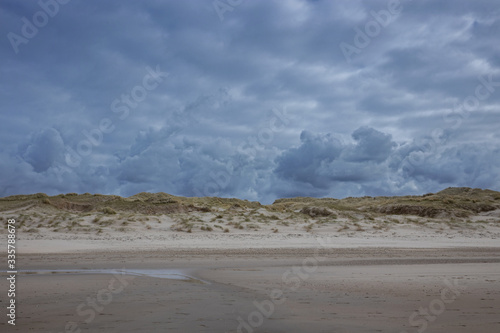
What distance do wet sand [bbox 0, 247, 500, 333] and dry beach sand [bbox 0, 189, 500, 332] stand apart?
3 centimetres

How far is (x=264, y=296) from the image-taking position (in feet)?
30.1

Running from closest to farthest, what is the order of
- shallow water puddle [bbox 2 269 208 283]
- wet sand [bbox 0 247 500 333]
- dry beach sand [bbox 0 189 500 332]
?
wet sand [bbox 0 247 500 333], dry beach sand [bbox 0 189 500 332], shallow water puddle [bbox 2 269 208 283]

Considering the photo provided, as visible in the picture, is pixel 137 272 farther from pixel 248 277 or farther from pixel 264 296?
pixel 264 296

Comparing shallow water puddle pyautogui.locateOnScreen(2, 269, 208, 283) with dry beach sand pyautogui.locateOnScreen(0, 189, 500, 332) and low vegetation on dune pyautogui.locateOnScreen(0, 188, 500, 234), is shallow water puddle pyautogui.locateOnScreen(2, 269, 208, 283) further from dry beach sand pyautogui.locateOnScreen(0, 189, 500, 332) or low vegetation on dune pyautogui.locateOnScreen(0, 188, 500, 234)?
low vegetation on dune pyautogui.locateOnScreen(0, 188, 500, 234)

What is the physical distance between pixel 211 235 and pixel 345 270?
13617 millimetres

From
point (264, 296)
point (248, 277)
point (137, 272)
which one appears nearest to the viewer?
point (264, 296)

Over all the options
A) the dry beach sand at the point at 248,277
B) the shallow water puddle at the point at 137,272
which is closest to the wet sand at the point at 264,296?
the dry beach sand at the point at 248,277

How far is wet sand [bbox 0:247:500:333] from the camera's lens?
22.4ft

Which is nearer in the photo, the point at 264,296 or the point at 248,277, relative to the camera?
the point at 264,296


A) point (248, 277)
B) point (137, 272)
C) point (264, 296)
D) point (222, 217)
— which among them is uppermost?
point (222, 217)

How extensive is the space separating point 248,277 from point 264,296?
282cm

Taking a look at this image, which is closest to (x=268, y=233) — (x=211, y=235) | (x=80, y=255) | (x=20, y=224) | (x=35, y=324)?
(x=211, y=235)

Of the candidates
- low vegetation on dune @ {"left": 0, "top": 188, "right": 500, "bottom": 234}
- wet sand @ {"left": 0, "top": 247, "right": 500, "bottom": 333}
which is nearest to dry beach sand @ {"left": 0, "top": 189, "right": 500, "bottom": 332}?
wet sand @ {"left": 0, "top": 247, "right": 500, "bottom": 333}

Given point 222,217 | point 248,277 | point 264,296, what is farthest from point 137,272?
point 222,217
